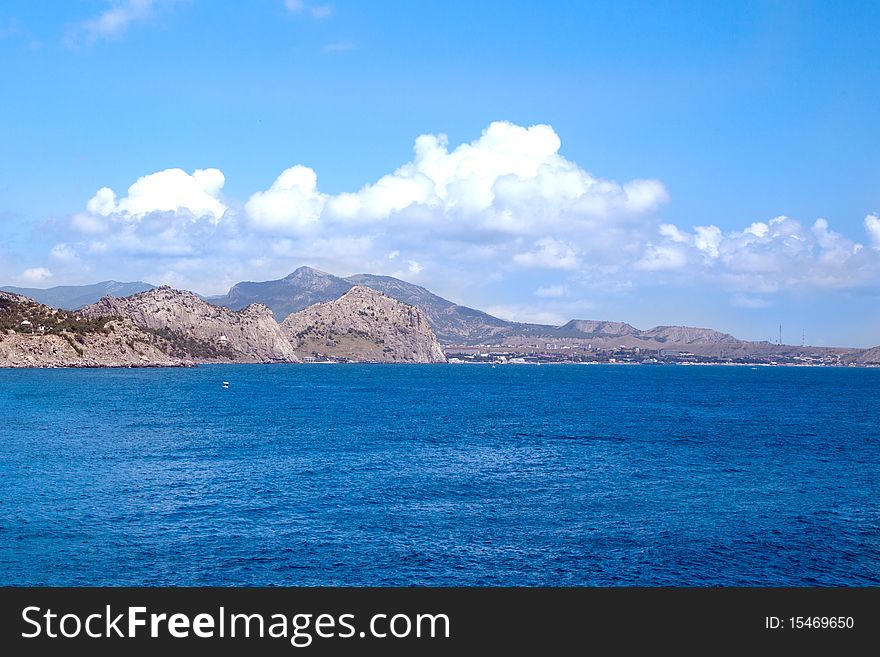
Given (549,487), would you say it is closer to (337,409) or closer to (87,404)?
(337,409)

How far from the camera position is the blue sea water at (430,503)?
151 feet

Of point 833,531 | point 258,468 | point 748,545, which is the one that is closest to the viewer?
point 748,545

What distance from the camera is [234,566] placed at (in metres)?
45.6

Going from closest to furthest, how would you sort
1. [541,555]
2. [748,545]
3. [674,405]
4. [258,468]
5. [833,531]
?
[541,555] < [748,545] < [833,531] < [258,468] < [674,405]

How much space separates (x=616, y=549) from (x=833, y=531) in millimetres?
19110

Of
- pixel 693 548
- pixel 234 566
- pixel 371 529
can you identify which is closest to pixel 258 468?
pixel 371 529

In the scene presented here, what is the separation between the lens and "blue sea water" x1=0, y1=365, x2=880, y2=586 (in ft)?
151

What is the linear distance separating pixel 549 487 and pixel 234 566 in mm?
35270

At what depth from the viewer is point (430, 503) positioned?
209ft

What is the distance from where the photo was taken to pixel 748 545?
5216cm

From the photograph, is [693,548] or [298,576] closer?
[298,576]
